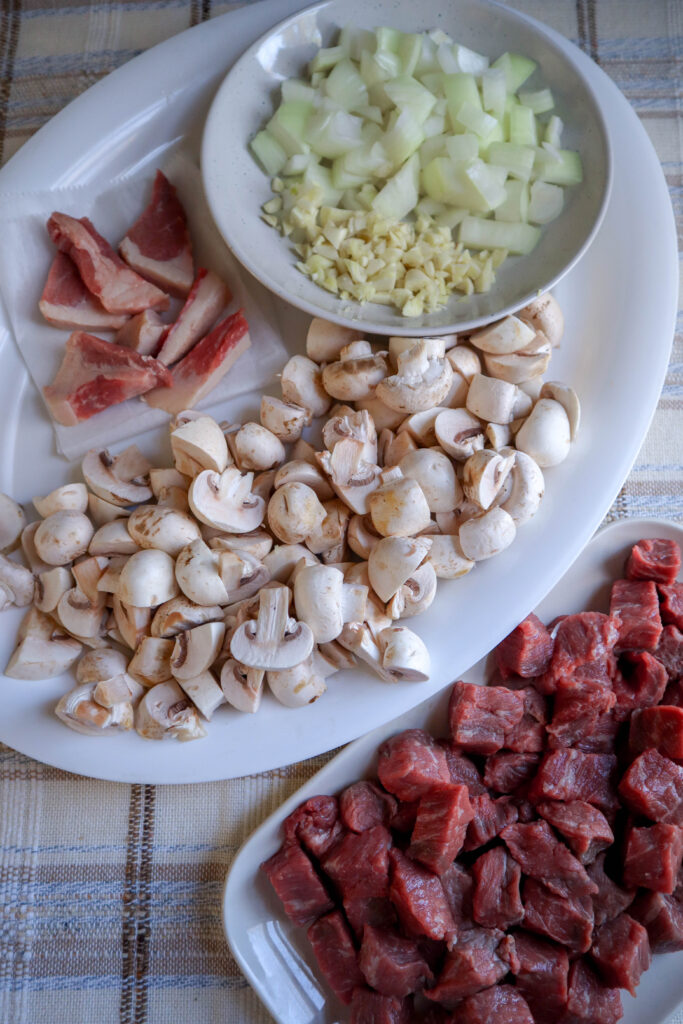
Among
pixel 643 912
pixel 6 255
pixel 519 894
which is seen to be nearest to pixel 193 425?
pixel 6 255

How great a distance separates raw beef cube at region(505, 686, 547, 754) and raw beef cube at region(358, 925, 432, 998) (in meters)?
0.36

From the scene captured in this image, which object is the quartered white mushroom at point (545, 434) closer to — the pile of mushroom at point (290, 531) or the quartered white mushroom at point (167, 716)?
the pile of mushroom at point (290, 531)

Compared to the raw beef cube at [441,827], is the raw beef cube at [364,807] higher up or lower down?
lower down

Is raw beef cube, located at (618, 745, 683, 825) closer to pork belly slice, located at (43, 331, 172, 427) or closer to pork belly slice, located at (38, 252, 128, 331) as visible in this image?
pork belly slice, located at (43, 331, 172, 427)

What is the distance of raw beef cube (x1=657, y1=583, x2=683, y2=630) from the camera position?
1538 mm

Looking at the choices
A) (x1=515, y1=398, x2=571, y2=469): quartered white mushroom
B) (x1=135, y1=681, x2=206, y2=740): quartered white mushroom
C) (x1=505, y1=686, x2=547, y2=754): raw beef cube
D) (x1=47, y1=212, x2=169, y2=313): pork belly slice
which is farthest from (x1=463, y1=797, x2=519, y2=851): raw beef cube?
(x1=47, y1=212, x2=169, y2=313): pork belly slice

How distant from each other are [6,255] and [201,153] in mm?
409

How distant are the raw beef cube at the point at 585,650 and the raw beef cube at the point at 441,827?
263 mm

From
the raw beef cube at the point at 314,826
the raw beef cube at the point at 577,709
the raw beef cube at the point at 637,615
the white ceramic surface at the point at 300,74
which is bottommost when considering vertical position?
the raw beef cube at the point at 314,826

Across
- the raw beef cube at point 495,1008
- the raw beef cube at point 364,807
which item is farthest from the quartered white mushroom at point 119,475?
the raw beef cube at point 495,1008

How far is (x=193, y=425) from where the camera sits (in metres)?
1.42

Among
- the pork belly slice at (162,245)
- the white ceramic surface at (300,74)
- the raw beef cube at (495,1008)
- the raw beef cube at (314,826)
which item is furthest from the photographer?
the pork belly slice at (162,245)

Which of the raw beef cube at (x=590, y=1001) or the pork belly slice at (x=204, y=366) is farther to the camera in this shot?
the pork belly slice at (x=204, y=366)

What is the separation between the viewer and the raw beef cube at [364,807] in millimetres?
1424
